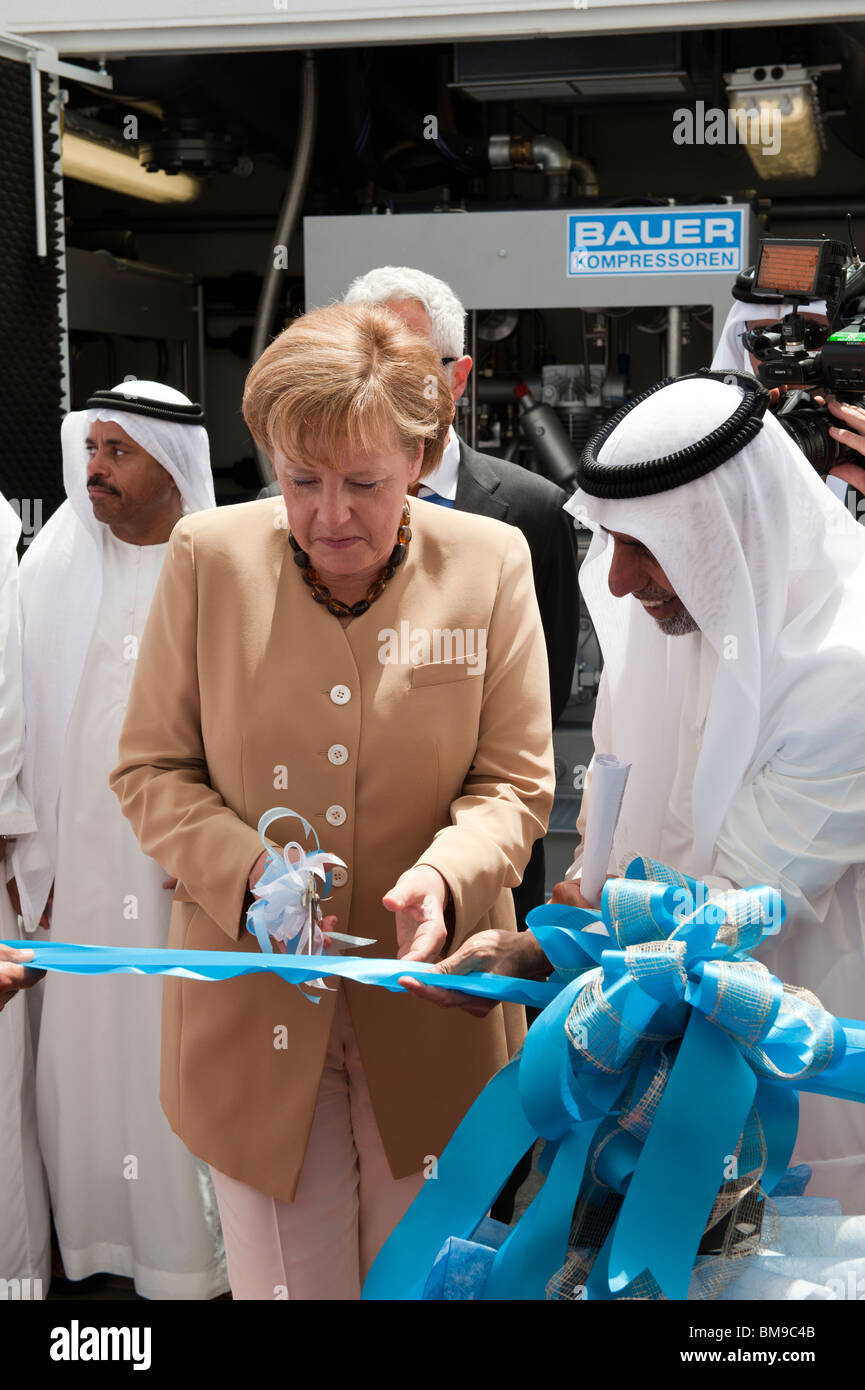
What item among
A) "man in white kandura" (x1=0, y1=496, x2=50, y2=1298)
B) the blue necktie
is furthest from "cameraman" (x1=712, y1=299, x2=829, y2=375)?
"man in white kandura" (x1=0, y1=496, x2=50, y2=1298)

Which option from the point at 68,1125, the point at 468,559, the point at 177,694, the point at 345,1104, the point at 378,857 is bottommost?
the point at 68,1125

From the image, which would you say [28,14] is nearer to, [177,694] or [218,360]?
[218,360]

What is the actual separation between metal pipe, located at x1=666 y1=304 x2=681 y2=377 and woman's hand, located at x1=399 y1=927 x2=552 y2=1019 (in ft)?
11.1

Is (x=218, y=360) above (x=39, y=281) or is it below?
below

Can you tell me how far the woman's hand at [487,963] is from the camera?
1.58m

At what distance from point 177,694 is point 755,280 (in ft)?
5.02

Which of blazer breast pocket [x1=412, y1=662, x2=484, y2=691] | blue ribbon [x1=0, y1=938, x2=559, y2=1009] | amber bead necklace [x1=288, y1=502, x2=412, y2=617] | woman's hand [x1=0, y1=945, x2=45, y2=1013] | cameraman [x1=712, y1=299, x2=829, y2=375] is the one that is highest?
cameraman [x1=712, y1=299, x2=829, y2=375]

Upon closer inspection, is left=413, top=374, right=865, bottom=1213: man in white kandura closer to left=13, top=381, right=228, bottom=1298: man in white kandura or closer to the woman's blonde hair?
the woman's blonde hair

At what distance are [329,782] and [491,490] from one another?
4.67 ft

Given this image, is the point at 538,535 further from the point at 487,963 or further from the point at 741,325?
the point at 487,963

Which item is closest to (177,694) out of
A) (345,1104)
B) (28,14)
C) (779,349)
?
(345,1104)

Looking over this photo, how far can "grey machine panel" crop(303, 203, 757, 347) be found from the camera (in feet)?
15.2

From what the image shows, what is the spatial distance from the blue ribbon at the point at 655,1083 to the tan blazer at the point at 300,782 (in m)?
0.38

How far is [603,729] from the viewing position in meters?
2.03
